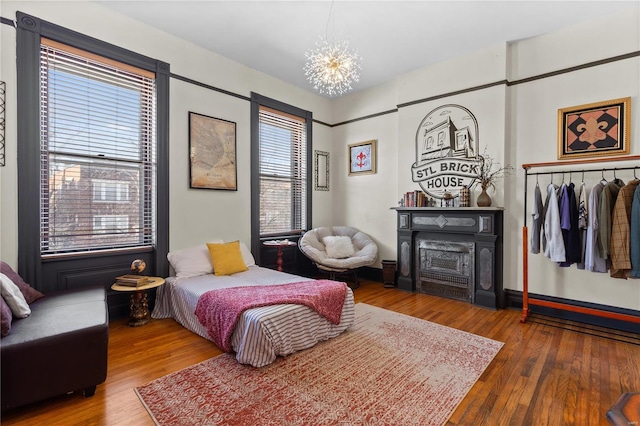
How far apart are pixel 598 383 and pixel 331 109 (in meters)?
5.35

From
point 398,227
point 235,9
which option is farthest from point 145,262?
point 398,227

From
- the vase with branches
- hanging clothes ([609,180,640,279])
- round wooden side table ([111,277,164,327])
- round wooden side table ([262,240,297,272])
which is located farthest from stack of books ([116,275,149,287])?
hanging clothes ([609,180,640,279])

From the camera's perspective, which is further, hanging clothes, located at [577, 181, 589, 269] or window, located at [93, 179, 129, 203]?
window, located at [93, 179, 129, 203]

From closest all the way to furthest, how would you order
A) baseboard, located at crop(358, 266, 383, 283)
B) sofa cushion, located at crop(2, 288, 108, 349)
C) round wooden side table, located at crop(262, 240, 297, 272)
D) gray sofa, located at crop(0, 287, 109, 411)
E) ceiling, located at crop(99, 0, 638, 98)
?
gray sofa, located at crop(0, 287, 109, 411) < sofa cushion, located at crop(2, 288, 108, 349) < ceiling, located at crop(99, 0, 638, 98) < round wooden side table, located at crop(262, 240, 297, 272) < baseboard, located at crop(358, 266, 383, 283)

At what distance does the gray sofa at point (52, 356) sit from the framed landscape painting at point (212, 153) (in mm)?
2183

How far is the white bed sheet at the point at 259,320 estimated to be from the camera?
2352 mm

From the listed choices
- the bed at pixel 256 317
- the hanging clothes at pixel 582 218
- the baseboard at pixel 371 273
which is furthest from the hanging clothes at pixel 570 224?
the baseboard at pixel 371 273

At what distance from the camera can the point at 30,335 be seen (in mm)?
1831

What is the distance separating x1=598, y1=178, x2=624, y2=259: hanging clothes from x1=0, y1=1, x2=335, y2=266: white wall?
417 cm

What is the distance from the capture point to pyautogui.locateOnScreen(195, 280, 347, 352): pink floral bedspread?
2.52m

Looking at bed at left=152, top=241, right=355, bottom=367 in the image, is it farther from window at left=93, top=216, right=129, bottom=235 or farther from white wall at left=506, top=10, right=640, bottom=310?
white wall at left=506, top=10, right=640, bottom=310

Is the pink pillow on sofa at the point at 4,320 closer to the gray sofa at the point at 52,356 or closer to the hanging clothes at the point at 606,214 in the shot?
the gray sofa at the point at 52,356

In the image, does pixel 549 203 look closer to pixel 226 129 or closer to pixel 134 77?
pixel 226 129

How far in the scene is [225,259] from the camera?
373cm
